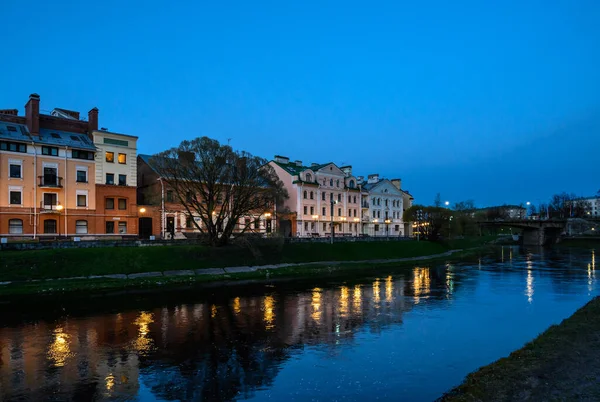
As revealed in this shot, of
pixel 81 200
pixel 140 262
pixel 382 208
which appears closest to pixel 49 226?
pixel 81 200

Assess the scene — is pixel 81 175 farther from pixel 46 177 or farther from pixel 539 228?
pixel 539 228

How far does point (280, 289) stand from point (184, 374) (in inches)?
908

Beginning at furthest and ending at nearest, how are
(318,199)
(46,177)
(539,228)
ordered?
(539,228), (318,199), (46,177)

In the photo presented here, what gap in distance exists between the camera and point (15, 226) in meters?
51.6

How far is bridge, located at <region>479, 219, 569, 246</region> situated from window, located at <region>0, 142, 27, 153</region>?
4561 inches

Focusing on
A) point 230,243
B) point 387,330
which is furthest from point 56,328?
point 230,243

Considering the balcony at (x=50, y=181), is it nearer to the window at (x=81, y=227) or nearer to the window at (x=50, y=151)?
the window at (x=50, y=151)

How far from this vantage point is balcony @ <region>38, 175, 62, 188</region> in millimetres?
53381

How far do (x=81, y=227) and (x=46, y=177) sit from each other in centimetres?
777

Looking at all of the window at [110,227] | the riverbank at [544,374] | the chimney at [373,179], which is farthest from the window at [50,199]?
the chimney at [373,179]

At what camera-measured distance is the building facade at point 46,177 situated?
51625 mm

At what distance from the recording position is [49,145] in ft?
178

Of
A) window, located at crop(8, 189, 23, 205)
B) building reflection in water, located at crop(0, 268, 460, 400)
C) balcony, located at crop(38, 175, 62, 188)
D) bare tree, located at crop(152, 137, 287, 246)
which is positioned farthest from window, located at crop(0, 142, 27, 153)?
building reflection in water, located at crop(0, 268, 460, 400)

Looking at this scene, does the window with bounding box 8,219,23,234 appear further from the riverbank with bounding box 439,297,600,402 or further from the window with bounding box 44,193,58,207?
the riverbank with bounding box 439,297,600,402
